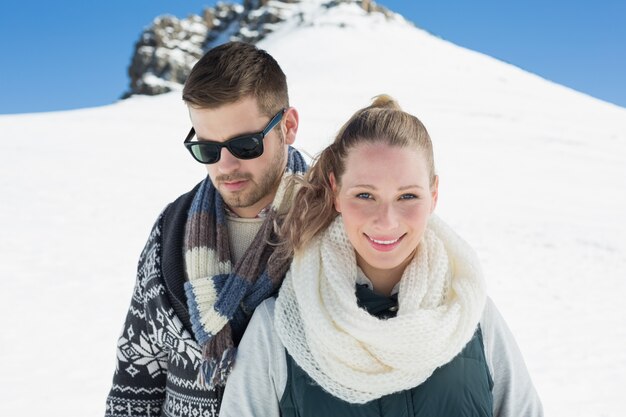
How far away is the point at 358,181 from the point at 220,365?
0.72m

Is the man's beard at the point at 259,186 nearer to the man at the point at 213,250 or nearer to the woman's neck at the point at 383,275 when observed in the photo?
the man at the point at 213,250

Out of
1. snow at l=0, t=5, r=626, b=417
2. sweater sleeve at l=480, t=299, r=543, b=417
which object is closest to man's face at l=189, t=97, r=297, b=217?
sweater sleeve at l=480, t=299, r=543, b=417

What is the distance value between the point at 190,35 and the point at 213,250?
7466cm

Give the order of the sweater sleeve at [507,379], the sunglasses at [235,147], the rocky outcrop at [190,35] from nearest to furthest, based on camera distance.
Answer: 1. the sweater sleeve at [507,379]
2. the sunglasses at [235,147]
3. the rocky outcrop at [190,35]

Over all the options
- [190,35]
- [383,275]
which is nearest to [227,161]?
[383,275]

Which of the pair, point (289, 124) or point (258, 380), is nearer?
point (258, 380)

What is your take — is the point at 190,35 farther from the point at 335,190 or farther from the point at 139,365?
the point at 335,190

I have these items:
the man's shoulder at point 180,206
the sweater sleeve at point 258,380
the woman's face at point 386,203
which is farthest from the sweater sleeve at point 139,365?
the woman's face at point 386,203

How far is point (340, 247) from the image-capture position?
75.8 inches

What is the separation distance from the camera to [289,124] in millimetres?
2340

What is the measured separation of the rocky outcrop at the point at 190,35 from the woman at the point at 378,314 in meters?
53.9

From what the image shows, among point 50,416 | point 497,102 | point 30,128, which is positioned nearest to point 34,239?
point 50,416

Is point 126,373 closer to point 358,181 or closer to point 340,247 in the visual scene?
point 340,247

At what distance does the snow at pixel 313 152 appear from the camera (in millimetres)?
4844
